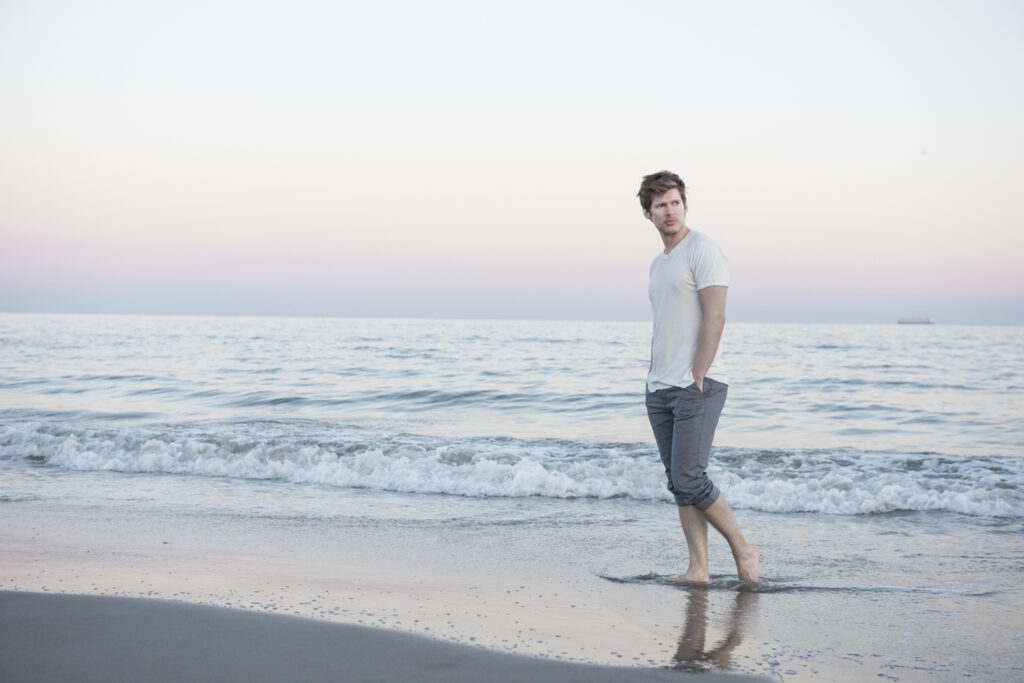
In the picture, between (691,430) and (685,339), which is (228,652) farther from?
(685,339)

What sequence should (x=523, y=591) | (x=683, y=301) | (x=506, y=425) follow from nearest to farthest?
(x=683, y=301) → (x=523, y=591) → (x=506, y=425)

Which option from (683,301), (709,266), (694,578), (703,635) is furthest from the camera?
(694,578)

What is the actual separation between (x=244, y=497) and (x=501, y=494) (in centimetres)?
229

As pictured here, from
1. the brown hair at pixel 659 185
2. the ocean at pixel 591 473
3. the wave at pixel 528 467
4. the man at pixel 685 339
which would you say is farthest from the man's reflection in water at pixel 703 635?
the wave at pixel 528 467

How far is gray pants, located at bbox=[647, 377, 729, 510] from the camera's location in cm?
389

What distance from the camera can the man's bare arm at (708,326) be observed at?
3.75 metres

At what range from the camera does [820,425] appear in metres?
11.8

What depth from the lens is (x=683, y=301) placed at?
3.87m

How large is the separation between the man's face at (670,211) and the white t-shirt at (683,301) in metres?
0.08

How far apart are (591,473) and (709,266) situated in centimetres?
421

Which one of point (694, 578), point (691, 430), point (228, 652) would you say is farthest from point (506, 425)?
point (228, 652)

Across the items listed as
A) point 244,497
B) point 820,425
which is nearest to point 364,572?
point 244,497

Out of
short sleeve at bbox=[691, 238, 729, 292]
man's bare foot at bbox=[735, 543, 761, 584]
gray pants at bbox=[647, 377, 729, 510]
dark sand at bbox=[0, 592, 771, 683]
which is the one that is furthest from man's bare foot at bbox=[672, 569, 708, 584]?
short sleeve at bbox=[691, 238, 729, 292]

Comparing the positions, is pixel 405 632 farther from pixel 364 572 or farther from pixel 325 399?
pixel 325 399
